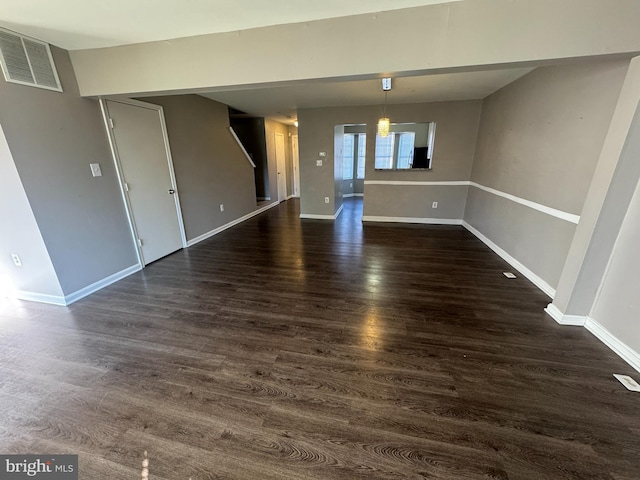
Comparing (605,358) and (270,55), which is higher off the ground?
(270,55)

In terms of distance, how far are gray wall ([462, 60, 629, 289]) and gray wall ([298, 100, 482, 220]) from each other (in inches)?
29.1

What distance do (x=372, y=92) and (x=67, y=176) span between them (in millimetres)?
4172

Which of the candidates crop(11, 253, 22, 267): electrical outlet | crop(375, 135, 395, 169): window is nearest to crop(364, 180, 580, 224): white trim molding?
crop(375, 135, 395, 169): window

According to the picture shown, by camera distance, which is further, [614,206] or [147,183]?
[147,183]

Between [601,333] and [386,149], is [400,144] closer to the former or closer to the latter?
[386,149]

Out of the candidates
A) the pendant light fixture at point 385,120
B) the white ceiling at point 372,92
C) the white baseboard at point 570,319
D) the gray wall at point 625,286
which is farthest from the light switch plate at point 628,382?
the pendant light fixture at point 385,120

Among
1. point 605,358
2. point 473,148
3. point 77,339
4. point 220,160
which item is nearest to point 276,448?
point 77,339

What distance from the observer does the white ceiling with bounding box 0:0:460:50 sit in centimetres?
177

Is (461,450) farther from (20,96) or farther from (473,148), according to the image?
(473,148)

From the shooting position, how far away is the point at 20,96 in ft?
7.17

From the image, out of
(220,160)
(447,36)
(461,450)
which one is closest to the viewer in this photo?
(461,450)

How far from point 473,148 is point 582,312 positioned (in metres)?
3.77

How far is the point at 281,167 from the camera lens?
8.24 m

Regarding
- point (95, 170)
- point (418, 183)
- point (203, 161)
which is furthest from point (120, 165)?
point (418, 183)
